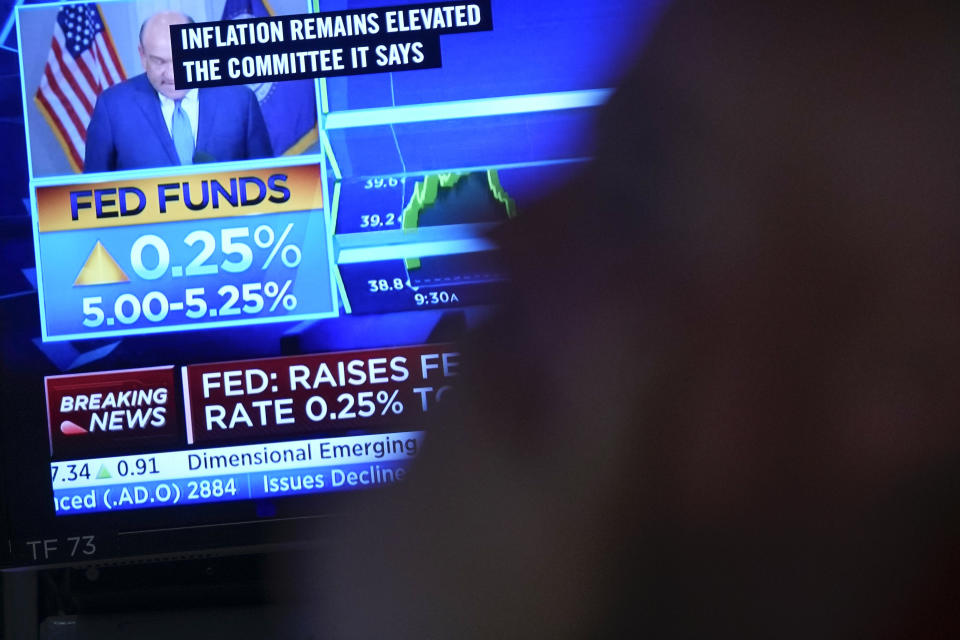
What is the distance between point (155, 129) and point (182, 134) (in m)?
0.04

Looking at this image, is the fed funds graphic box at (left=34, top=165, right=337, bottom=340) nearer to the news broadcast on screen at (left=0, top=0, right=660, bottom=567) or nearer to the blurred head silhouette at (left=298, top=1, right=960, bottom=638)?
the news broadcast on screen at (left=0, top=0, right=660, bottom=567)

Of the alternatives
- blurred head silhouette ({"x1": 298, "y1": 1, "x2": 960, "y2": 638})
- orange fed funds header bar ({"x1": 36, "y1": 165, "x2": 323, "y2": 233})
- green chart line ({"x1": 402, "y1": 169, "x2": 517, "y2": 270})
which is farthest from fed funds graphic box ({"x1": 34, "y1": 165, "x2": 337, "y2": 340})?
blurred head silhouette ({"x1": 298, "y1": 1, "x2": 960, "y2": 638})

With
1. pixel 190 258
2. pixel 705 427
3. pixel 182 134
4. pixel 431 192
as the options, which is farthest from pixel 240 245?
pixel 705 427

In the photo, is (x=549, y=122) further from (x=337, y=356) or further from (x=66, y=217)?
(x=66, y=217)

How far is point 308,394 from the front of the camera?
1425mm

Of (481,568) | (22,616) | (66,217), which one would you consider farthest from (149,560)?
(481,568)

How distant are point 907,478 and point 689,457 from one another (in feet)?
0.80

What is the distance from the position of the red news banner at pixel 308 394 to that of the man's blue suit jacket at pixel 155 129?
1.03 ft

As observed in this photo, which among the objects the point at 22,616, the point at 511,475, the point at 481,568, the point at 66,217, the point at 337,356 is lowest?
the point at 22,616

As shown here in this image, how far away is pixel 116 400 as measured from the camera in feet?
4.68

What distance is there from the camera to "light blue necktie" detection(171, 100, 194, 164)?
4.66 ft

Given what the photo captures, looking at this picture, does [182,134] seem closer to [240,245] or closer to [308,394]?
[240,245]

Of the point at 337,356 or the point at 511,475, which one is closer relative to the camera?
the point at 511,475

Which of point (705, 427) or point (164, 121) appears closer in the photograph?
point (705, 427)
